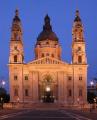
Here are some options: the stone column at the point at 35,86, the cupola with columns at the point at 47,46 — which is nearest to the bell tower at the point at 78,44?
Result: the stone column at the point at 35,86

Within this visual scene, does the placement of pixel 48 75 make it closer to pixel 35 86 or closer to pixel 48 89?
pixel 48 89

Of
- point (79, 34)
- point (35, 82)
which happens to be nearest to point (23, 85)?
point (35, 82)

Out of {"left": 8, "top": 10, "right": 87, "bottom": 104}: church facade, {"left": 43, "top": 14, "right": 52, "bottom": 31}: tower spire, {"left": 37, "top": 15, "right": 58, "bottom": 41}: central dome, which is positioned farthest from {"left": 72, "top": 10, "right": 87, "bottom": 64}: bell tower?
{"left": 43, "top": 14, "right": 52, "bottom": 31}: tower spire

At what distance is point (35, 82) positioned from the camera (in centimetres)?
12862

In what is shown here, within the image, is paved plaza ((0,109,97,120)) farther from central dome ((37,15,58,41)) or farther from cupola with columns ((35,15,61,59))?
central dome ((37,15,58,41))

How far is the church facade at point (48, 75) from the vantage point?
127125 mm

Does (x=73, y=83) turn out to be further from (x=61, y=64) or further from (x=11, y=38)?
(x=11, y=38)

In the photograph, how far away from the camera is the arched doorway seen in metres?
130

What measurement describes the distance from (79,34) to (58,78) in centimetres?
1265

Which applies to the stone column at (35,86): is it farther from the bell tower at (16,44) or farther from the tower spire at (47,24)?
the tower spire at (47,24)

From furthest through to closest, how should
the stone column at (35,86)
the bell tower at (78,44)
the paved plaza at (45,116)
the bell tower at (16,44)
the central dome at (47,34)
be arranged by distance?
1. the central dome at (47,34)
2. the bell tower at (78,44)
3. the stone column at (35,86)
4. the bell tower at (16,44)
5. the paved plaza at (45,116)

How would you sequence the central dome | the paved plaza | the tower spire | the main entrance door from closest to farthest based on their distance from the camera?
the paved plaza
the main entrance door
the central dome
the tower spire

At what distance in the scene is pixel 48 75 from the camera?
128750 mm

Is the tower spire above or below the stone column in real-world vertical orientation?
above
